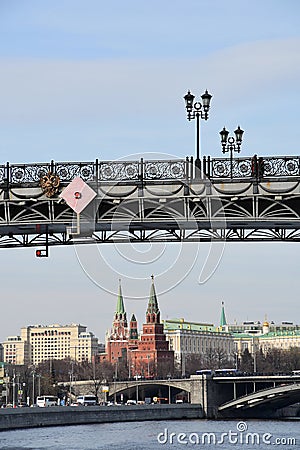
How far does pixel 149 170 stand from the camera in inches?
1158

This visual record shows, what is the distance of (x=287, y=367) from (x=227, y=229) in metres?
143

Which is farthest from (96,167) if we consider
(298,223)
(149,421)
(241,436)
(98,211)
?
(149,421)

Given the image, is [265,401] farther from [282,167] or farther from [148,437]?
[282,167]

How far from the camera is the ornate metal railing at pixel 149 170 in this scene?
2867 centimetres

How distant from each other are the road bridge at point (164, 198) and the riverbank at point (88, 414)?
48.5 metres

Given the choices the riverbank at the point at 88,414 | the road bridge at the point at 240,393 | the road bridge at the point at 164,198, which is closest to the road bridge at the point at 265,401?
the road bridge at the point at 240,393

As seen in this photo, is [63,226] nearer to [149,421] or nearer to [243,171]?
[243,171]

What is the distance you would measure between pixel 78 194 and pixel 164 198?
263cm

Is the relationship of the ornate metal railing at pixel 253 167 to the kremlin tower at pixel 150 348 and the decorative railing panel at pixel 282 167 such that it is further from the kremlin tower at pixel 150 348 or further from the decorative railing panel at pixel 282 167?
the kremlin tower at pixel 150 348

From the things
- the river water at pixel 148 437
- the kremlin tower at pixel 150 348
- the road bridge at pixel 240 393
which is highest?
the kremlin tower at pixel 150 348

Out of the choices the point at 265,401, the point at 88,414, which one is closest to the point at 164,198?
the point at 88,414

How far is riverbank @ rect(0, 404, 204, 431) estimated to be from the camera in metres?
78.3

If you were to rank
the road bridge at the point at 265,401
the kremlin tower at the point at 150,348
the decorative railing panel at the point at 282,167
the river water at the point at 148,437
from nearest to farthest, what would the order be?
the decorative railing panel at the point at 282,167 → the river water at the point at 148,437 → the road bridge at the point at 265,401 → the kremlin tower at the point at 150,348

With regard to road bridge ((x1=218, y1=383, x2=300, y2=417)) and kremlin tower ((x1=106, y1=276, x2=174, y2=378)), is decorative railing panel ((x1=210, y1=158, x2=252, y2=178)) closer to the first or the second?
road bridge ((x1=218, y1=383, x2=300, y2=417))
